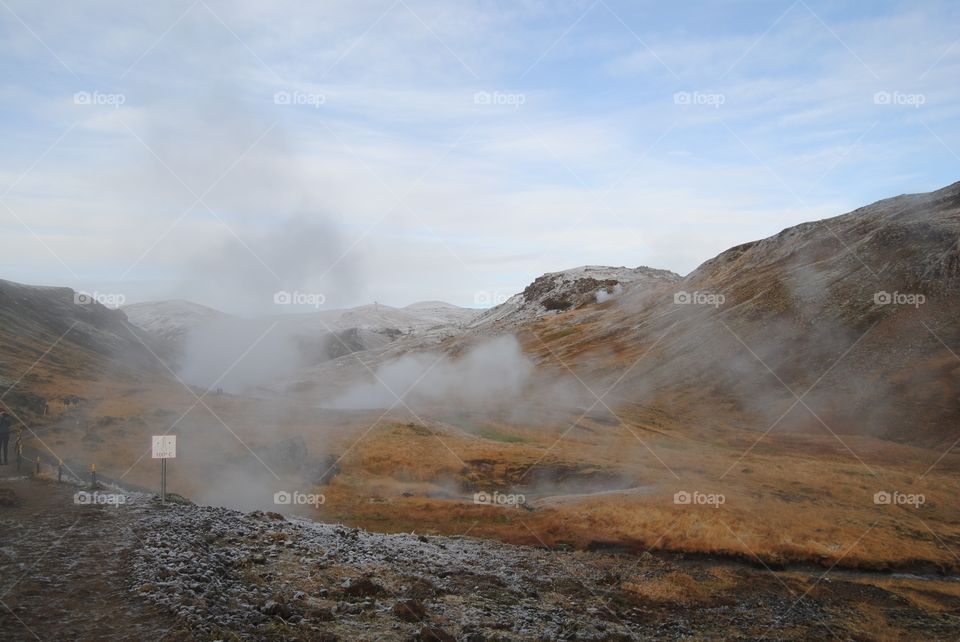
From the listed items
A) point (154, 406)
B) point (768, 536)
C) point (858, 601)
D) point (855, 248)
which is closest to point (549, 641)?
point (858, 601)

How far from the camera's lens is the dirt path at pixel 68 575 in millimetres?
12812

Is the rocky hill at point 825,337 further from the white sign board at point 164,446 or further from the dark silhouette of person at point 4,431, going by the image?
the dark silhouette of person at point 4,431

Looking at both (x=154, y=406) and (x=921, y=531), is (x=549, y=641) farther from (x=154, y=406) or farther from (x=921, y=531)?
(x=154, y=406)

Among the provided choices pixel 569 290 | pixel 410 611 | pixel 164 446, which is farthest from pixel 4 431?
pixel 569 290

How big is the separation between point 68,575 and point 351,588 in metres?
7.20

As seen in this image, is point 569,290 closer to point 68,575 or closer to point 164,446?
point 164,446

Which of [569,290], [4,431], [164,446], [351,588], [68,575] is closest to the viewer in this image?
[68,575]

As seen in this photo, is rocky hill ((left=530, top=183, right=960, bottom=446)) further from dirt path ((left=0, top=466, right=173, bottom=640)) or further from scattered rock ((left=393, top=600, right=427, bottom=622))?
dirt path ((left=0, top=466, right=173, bottom=640))

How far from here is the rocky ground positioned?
14297 millimetres

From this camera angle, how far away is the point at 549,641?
17.8 metres

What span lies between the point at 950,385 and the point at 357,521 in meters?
52.1

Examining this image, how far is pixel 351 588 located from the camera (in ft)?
61.7

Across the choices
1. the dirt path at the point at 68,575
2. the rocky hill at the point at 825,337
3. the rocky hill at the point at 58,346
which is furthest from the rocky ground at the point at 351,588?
the rocky hill at the point at 825,337

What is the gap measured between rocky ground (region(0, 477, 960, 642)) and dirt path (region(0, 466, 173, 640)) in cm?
5
